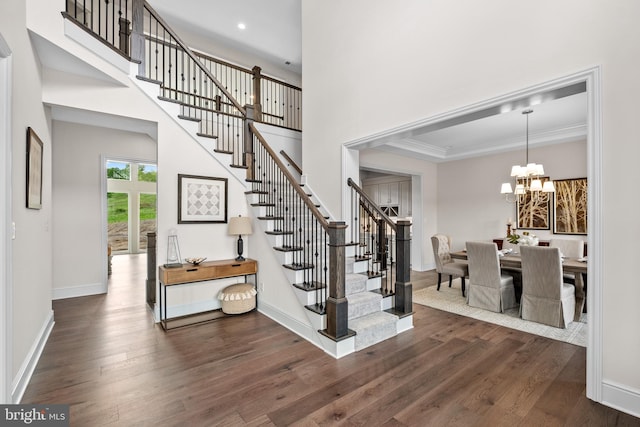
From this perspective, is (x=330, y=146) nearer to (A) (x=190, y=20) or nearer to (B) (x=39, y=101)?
(B) (x=39, y=101)

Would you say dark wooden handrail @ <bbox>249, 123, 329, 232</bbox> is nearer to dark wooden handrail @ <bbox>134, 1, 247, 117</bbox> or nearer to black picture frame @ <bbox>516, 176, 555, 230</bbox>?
dark wooden handrail @ <bbox>134, 1, 247, 117</bbox>

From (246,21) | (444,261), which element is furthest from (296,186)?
(246,21)

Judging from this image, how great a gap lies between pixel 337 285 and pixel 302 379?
0.85 metres

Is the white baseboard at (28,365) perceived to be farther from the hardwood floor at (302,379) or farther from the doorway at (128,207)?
the doorway at (128,207)

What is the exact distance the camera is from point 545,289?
138 inches

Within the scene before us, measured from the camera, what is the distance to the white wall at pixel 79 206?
15.3 ft

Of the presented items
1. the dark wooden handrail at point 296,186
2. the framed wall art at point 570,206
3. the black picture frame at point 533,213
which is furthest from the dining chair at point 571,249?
the dark wooden handrail at point 296,186

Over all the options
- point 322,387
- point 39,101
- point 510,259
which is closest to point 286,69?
point 39,101

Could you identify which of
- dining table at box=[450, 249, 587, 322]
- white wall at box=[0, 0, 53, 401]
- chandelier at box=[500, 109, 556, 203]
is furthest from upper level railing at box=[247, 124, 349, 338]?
chandelier at box=[500, 109, 556, 203]

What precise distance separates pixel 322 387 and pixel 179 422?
1.01m

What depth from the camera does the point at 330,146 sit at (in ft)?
14.0

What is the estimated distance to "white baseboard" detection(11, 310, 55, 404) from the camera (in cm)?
204

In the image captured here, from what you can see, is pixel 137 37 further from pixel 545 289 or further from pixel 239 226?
pixel 545 289

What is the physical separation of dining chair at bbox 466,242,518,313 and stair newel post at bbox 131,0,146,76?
5.02 m
